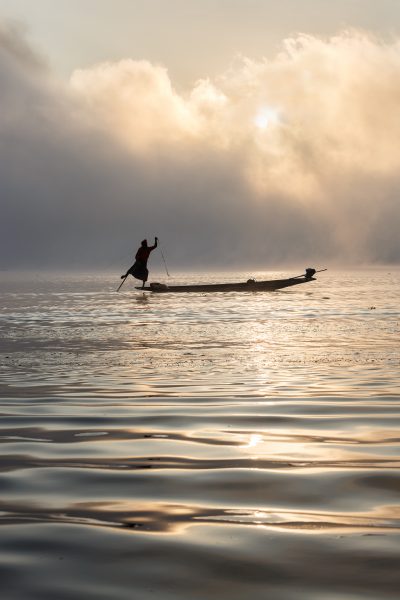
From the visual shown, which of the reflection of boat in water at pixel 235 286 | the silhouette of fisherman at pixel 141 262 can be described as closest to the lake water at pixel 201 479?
the silhouette of fisherman at pixel 141 262

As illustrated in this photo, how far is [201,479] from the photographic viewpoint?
7.20 metres

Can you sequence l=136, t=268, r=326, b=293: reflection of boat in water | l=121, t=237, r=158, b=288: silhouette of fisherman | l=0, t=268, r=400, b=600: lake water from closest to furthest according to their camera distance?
l=0, t=268, r=400, b=600: lake water
l=121, t=237, r=158, b=288: silhouette of fisherman
l=136, t=268, r=326, b=293: reflection of boat in water

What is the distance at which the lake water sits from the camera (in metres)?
4.78

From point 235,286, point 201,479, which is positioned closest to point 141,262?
point 235,286

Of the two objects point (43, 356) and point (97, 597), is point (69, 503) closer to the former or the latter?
point (97, 597)

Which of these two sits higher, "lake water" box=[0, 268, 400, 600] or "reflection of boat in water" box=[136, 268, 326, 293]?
"reflection of boat in water" box=[136, 268, 326, 293]

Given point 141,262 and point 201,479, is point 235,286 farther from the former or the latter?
A: point 201,479

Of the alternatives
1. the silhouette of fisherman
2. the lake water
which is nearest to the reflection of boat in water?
the silhouette of fisherman

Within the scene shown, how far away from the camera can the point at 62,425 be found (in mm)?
10148

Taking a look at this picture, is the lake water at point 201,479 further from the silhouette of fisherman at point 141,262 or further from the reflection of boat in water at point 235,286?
the reflection of boat in water at point 235,286

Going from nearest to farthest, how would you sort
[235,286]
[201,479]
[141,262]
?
[201,479], [141,262], [235,286]

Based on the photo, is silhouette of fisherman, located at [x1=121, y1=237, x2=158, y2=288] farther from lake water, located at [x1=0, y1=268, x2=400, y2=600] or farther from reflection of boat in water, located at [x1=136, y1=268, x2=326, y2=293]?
lake water, located at [x1=0, y1=268, x2=400, y2=600]

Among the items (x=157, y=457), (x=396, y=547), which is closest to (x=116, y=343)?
(x=157, y=457)

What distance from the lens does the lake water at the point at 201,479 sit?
478cm
